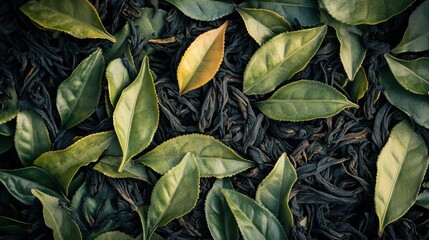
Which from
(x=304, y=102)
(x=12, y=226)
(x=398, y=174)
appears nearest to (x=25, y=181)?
(x=12, y=226)

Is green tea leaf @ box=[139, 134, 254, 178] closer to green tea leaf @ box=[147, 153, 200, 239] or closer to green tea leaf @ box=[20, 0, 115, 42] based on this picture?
green tea leaf @ box=[147, 153, 200, 239]

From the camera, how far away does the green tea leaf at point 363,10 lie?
0.73 m

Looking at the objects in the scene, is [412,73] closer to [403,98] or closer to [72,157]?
[403,98]

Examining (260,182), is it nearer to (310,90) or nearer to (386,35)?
(310,90)

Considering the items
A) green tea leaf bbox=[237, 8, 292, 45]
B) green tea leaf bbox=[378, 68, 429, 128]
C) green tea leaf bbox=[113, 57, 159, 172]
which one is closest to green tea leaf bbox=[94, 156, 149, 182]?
green tea leaf bbox=[113, 57, 159, 172]

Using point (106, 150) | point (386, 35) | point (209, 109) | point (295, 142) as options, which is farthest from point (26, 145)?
Result: point (386, 35)

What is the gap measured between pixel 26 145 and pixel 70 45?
0.14m

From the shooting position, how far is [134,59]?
29.1 inches

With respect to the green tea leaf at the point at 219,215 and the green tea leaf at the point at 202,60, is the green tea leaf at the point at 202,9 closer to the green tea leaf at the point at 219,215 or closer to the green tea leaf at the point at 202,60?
the green tea leaf at the point at 202,60

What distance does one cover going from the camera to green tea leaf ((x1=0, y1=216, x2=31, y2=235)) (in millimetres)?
725

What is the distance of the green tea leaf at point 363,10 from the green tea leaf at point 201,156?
230 millimetres

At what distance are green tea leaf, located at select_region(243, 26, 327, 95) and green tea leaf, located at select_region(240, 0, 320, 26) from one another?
0.02m

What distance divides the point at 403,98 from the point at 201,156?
290 mm

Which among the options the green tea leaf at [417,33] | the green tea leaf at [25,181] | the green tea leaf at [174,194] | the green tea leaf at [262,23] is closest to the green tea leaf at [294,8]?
the green tea leaf at [262,23]
